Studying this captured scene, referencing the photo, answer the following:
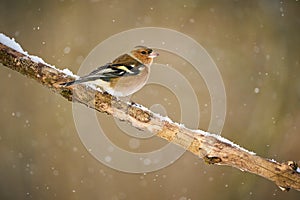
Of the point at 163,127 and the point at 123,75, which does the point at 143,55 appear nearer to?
the point at 123,75

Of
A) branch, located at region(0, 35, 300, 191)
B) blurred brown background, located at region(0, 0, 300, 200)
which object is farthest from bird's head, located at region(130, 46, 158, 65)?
blurred brown background, located at region(0, 0, 300, 200)

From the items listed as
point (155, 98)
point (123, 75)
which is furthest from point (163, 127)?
point (155, 98)

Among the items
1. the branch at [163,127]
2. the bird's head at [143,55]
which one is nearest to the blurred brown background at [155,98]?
the bird's head at [143,55]

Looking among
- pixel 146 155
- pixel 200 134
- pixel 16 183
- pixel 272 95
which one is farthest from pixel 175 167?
pixel 200 134

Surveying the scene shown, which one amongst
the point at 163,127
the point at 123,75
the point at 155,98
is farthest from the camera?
the point at 155,98

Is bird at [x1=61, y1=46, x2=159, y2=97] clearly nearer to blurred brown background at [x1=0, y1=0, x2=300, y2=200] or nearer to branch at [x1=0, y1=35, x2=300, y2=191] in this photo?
branch at [x1=0, y1=35, x2=300, y2=191]
